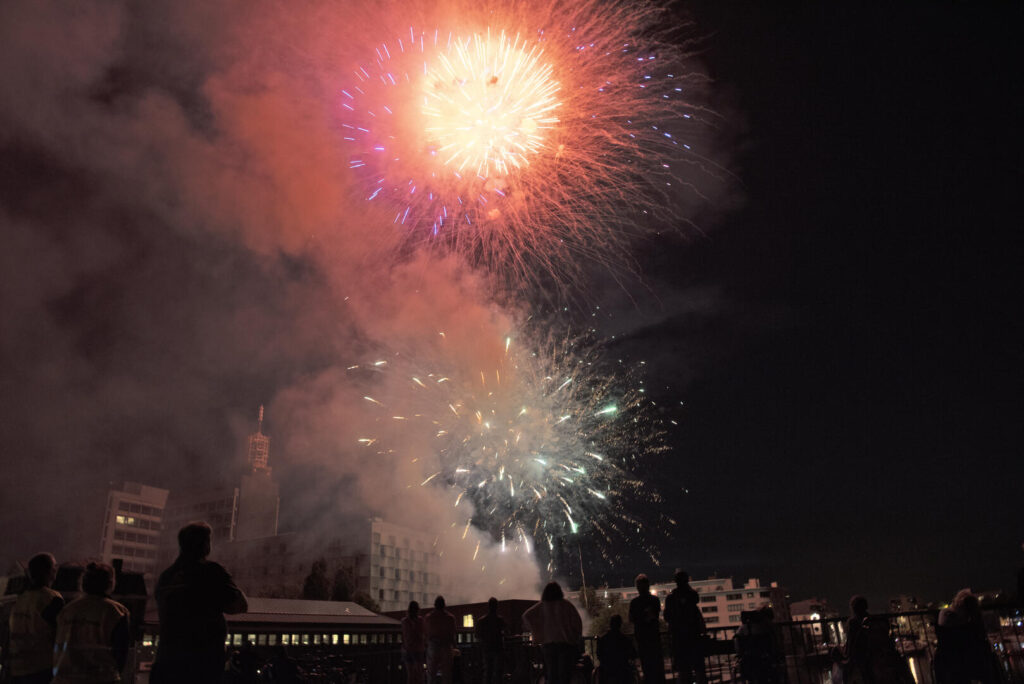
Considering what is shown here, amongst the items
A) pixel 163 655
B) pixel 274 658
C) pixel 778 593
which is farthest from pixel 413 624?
pixel 778 593

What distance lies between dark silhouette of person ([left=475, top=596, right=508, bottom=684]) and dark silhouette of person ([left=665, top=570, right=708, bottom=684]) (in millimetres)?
2850

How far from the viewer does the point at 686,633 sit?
758cm

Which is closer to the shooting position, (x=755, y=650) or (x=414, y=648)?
(x=755, y=650)

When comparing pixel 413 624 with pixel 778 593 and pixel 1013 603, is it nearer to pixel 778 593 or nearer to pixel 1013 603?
pixel 1013 603

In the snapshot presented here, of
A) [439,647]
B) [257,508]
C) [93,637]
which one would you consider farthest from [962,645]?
[257,508]

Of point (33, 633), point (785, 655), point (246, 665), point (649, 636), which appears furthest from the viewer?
point (785, 655)

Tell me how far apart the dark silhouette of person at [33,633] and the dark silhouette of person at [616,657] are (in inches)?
258

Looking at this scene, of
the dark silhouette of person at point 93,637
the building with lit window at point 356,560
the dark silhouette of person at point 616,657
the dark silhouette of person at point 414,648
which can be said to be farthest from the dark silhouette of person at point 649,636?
the building with lit window at point 356,560

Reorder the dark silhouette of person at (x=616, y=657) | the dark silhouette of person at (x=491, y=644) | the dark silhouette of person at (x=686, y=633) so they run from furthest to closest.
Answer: the dark silhouette of person at (x=491, y=644) → the dark silhouette of person at (x=616, y=657) → the dark silhouette of person at (x=686, y=633)

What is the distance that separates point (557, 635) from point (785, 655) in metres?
4.10

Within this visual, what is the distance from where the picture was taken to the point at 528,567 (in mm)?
91812

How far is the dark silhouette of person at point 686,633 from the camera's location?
7539 millimetres

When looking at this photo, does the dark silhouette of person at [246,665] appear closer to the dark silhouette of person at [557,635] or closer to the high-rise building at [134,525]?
the dark silhouette of person at [557,635]

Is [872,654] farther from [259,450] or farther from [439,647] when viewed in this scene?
[259,450]
